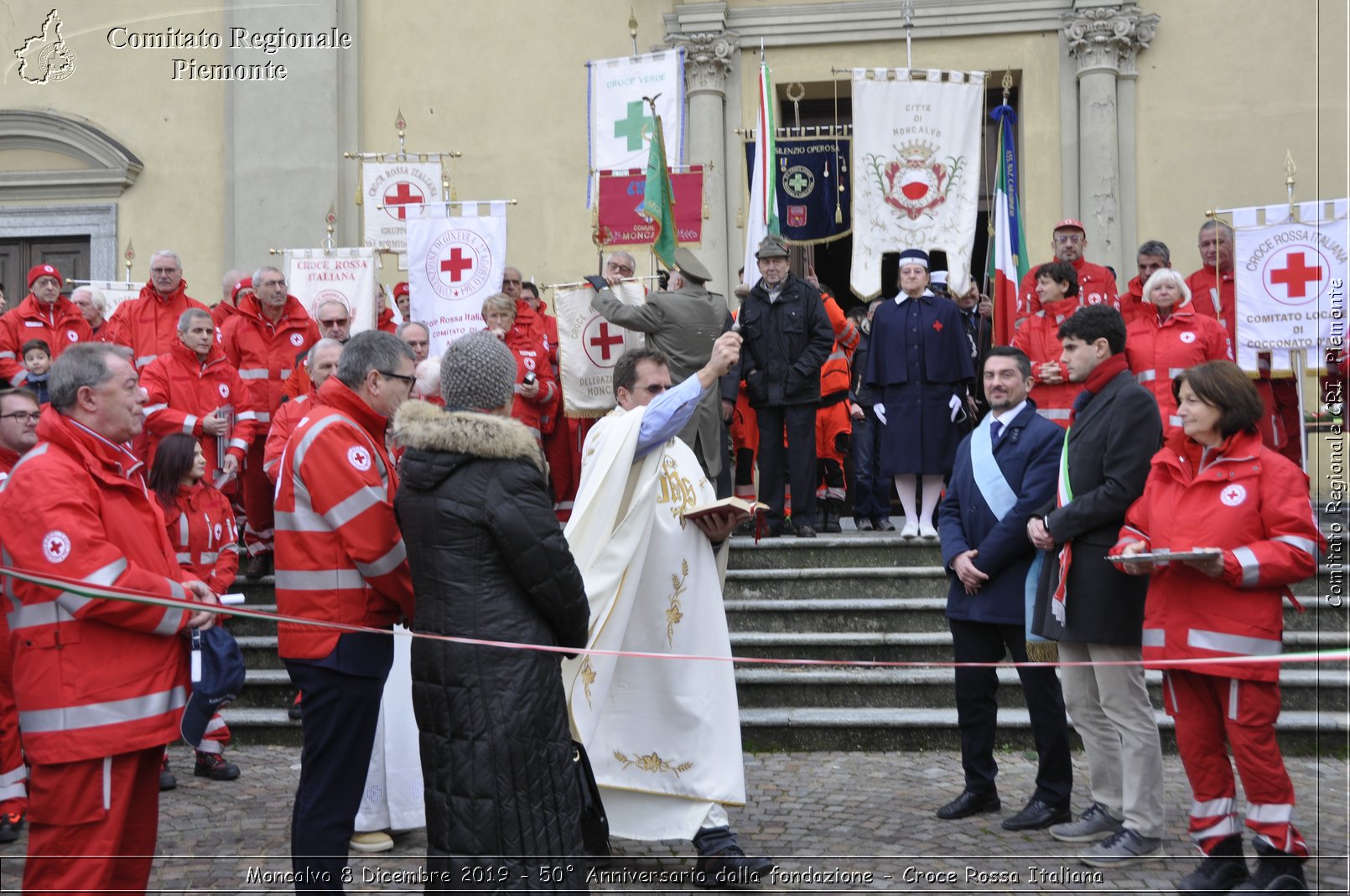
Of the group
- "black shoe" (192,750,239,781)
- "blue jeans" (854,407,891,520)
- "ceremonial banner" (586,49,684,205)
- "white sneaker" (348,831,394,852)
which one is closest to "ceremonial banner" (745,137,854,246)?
"ceremonial banner" (586,49,684,205)

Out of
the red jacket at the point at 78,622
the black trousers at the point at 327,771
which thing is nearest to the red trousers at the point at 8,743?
the red jacket at the point at 78,622

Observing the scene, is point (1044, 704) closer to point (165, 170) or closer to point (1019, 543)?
point (1019, 543)

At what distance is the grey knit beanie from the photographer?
4.40 meters

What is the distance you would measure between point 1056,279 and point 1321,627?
268 centimetres

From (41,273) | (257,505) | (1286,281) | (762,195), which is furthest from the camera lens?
(762,195)

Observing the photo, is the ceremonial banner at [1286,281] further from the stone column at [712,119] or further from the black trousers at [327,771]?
the black trousers at [327,771]

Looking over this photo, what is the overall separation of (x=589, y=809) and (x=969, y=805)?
78.2 inches

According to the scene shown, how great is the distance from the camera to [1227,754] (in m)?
5.04

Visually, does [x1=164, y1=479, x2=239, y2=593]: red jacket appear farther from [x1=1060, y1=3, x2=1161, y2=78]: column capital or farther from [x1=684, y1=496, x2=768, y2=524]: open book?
[x1=1060, y1=3, x2=1161, y2=78]: column capital

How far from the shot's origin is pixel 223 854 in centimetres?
577

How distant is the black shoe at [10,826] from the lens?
600cm

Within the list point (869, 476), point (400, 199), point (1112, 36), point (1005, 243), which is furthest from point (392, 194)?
point (1112, 36)

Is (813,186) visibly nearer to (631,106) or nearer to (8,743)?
(631,106)

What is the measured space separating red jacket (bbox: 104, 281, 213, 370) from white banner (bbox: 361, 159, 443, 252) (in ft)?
10.2
